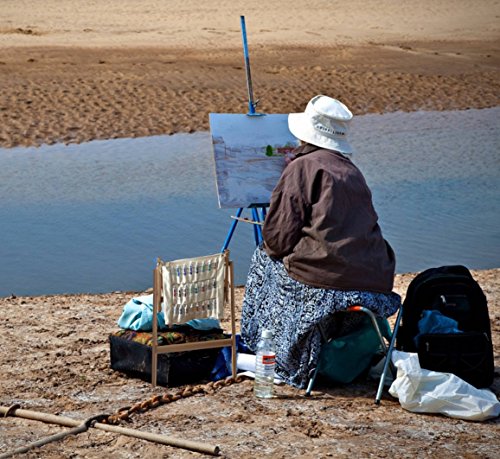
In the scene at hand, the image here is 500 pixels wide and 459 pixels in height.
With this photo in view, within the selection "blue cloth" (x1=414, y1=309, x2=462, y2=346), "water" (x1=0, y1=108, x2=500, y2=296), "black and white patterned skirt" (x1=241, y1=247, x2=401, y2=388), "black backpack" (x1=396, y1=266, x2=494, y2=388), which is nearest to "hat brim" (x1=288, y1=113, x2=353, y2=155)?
"black and white patterned skirt" (x1=241, y1=247, x2=401, y2=388)

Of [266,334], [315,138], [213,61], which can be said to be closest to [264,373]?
[266,334]

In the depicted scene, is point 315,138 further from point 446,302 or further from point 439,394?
point 439,394

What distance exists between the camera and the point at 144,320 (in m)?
6.21

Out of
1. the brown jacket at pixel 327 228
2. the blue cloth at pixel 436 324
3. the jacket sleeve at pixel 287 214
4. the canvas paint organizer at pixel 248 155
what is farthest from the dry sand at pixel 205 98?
the canvas paint organizer at pixel 248 155

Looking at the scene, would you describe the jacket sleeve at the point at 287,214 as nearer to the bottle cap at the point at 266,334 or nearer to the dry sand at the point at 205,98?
the bottle cap at the point at 266,334

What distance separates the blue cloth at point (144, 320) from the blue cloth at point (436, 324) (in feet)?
3.55

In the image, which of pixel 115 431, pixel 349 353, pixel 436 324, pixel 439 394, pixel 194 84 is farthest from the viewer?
pixel 194 84

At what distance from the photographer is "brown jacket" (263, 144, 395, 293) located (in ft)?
19.1

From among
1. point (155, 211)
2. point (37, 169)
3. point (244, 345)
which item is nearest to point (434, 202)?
point (155, 211)

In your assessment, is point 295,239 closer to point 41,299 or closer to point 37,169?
point 41,299

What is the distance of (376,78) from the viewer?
18172mm

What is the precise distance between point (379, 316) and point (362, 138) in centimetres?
954

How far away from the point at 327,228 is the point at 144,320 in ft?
3.66

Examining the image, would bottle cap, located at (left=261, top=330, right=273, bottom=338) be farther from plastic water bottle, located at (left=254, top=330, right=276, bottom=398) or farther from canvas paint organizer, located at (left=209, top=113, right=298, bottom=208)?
canvas paint organizer, located at (left=209, top=113, right=298, bottom=208)
